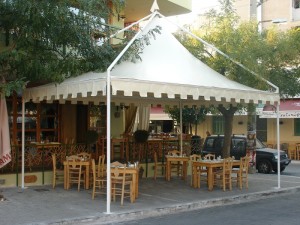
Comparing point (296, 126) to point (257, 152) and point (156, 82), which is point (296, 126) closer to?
point (257, 152)

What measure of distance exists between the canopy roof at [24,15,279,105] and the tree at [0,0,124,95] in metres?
0.48

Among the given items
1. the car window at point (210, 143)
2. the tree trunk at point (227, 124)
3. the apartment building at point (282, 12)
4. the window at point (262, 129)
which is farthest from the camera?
the apartment building at point (282, 12)

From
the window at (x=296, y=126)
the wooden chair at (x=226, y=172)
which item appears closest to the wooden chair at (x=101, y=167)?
the wooden chair at (x=226, y=172)

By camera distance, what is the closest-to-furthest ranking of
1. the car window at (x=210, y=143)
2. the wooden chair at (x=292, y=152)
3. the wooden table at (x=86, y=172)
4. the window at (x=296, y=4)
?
the wooden table at (x=86, y=172)
the car window at (x=210, y=143)
the wooden chair at (x=292, y=152)
the window at (x=296, y=4)

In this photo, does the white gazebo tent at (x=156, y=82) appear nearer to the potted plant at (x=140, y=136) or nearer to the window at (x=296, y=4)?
the potted plant at (x=140, y=136)

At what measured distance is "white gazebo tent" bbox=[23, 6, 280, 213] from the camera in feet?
31.0

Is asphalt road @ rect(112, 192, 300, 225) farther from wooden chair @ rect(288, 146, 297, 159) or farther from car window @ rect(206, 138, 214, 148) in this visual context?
wooden chair @ rect(288, 146, 297, 159)

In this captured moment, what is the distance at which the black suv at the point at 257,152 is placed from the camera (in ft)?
61.5

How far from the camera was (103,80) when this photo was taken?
30.6ft

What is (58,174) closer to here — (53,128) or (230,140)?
(53,128)

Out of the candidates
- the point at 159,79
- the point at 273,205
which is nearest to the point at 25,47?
the point at 159,79

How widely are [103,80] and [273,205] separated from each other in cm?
516

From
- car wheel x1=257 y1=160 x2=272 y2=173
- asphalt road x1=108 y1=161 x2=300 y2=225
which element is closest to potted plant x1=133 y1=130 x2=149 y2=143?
asphalt road x1=108 y1=161 x2=300 y2=225

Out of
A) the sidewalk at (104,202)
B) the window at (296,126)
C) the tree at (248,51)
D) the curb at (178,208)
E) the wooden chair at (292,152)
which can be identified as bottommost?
the curb at (178,208)
